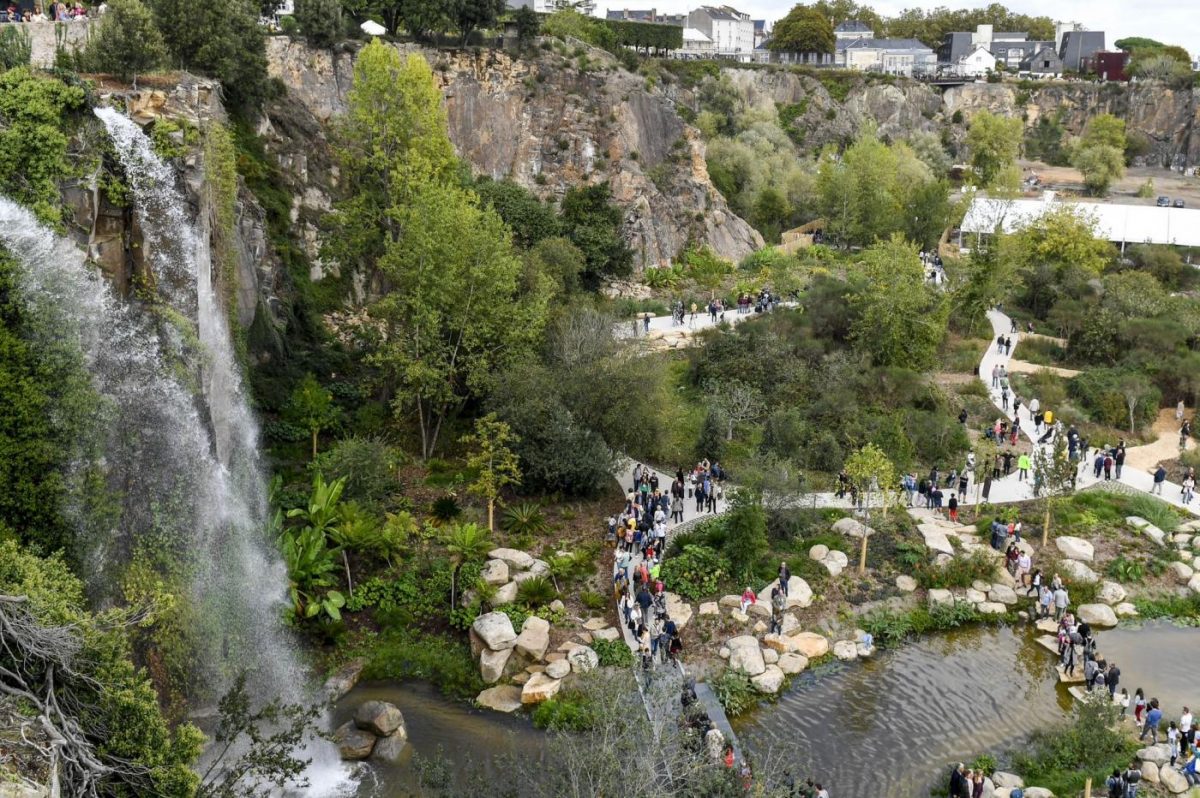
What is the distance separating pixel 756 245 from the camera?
55844 mm

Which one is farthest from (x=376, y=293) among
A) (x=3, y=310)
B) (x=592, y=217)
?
(x=3, y=310)

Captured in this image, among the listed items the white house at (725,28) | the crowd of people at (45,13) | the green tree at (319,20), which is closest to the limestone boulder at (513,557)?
the crowd of people at (45,13)

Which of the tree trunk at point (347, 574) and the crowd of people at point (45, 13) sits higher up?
the crowd of people at point (45, 13)

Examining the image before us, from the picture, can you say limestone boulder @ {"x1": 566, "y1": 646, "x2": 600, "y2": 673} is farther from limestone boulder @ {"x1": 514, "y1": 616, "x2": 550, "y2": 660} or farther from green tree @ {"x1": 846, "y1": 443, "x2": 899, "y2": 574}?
green tree @ {"x1": 846, "y1": 443, "x2": 899, "y2": 574}

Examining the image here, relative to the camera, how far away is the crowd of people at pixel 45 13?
27969 millimetres

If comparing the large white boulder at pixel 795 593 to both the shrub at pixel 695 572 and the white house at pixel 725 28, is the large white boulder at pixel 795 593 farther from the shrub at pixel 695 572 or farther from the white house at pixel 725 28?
the white house at pixel 725 28

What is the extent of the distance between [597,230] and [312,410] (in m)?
20.4

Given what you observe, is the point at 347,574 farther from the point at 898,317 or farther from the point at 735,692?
the point at 898,317

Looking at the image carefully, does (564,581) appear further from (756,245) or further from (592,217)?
(756,245)

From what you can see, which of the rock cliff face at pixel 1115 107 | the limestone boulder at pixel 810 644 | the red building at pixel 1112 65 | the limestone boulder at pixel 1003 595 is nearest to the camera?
the limestone boulder at pixel 810 644

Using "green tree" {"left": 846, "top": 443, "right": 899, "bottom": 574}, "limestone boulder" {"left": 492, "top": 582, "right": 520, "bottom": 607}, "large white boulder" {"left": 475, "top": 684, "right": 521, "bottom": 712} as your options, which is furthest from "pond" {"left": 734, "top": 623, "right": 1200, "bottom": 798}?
"limestone boulder" {"left": 492, "top": 582, "right": 520, "bottom": 607}

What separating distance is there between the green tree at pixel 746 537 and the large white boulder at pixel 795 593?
66 centimetres

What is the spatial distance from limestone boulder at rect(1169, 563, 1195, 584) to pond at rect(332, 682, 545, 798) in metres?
16.9

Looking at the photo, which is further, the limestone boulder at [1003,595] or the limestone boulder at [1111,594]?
the limestone boulder at [1111,594]
